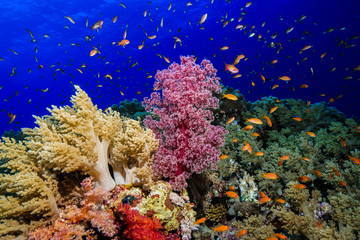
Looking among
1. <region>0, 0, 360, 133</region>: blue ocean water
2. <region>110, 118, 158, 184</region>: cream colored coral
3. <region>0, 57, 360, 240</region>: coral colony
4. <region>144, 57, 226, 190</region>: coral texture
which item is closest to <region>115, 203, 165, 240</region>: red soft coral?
<region>0, 57, 360, 240</region>: coral colony

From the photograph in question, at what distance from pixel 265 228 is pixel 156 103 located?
365 cm

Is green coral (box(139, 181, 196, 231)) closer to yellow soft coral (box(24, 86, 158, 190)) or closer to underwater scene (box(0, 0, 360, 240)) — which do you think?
underwater scene (box(0, 0, 360, 240))

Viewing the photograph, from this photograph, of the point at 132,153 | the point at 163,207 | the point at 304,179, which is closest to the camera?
the point at 163,207

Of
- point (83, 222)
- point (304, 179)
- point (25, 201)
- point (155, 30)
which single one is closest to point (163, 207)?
point (83, 222)

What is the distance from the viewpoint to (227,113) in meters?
8.01

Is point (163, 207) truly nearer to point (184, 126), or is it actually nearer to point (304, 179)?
point (184, 126)

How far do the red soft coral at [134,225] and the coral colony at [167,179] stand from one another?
0.02 m

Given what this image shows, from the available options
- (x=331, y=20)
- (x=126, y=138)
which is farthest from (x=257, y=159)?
(x=331, y=20)

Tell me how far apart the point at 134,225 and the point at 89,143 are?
1631 mm

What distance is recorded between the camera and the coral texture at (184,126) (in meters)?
3.82

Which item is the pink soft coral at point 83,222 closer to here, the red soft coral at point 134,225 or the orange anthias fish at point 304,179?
the red soft coral at point 134,225

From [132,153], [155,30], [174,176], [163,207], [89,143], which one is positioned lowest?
[163,207]

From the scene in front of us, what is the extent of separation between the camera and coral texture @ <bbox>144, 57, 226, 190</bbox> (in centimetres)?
382

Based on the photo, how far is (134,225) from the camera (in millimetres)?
2852
